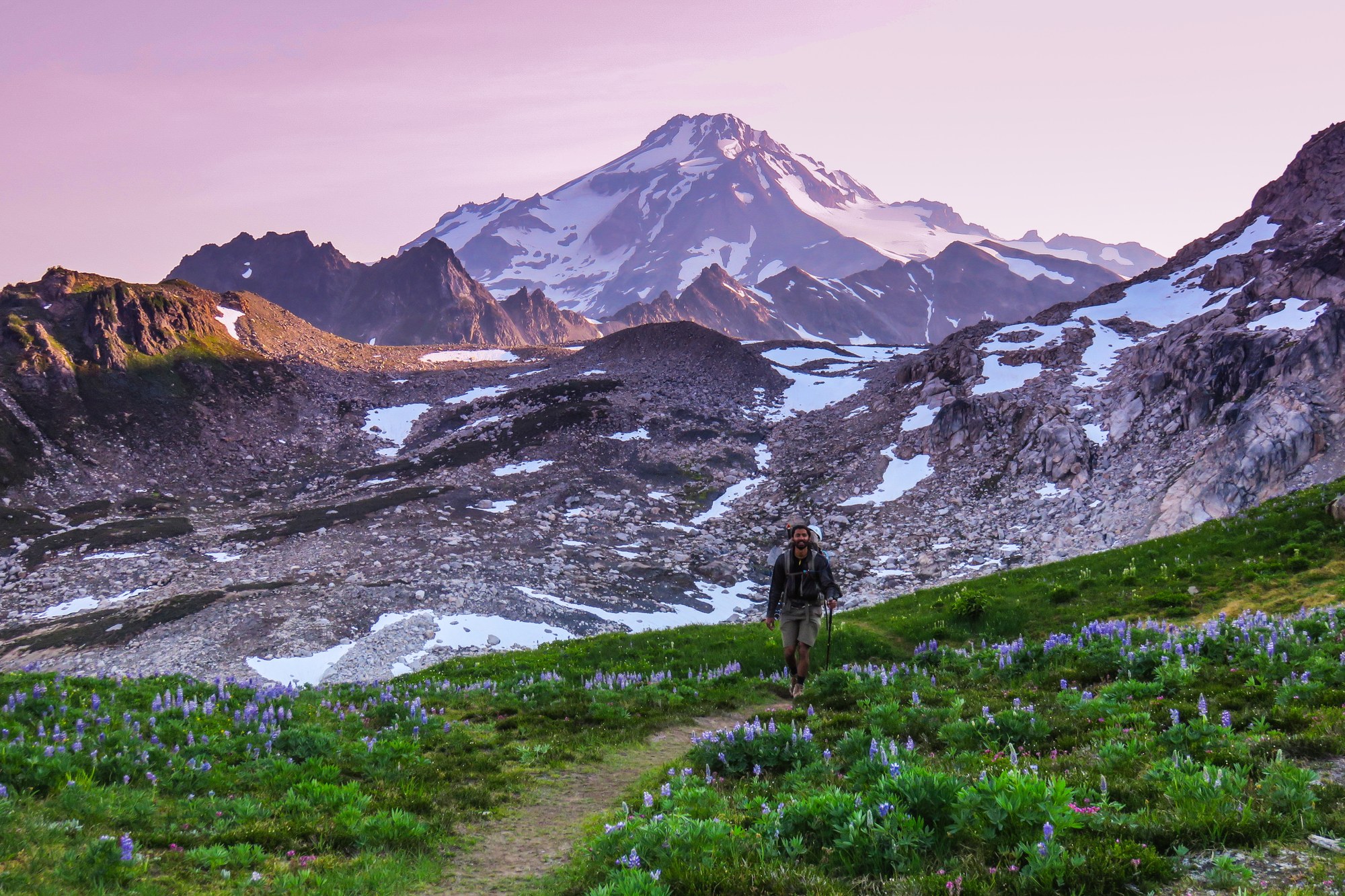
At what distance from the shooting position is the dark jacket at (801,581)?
13.1 meters

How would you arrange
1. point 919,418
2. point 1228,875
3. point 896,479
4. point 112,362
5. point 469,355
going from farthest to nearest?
point 469,355, point 112,362, point 919,418, point 896,479, point 1228,875

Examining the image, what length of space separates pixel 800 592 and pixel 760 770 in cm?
545

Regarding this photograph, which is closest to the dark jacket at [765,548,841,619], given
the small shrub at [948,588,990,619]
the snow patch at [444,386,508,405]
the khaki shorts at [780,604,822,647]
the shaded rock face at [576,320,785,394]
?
the khaki shorts at [780,604,822,647]

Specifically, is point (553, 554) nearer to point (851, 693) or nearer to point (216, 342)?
point (851, 693)

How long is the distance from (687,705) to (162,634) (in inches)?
1088

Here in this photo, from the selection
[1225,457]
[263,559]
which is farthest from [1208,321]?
[263,559]

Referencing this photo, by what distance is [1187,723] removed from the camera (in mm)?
7230

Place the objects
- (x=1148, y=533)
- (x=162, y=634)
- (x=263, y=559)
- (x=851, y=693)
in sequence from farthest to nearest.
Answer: (x=263, y=559) → (x=1148, y=533) → (x=162, y=634) → (x=851, y=693)

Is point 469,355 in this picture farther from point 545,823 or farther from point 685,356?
point 545,823

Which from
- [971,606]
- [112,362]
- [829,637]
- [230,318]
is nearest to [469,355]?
[230,318]

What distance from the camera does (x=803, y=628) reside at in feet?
44.8

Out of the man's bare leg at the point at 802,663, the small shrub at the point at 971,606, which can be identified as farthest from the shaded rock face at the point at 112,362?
the small shrub at the point at 971,606

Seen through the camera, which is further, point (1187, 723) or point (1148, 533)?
point (1148, 533)

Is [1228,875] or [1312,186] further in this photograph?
[1312,186]
